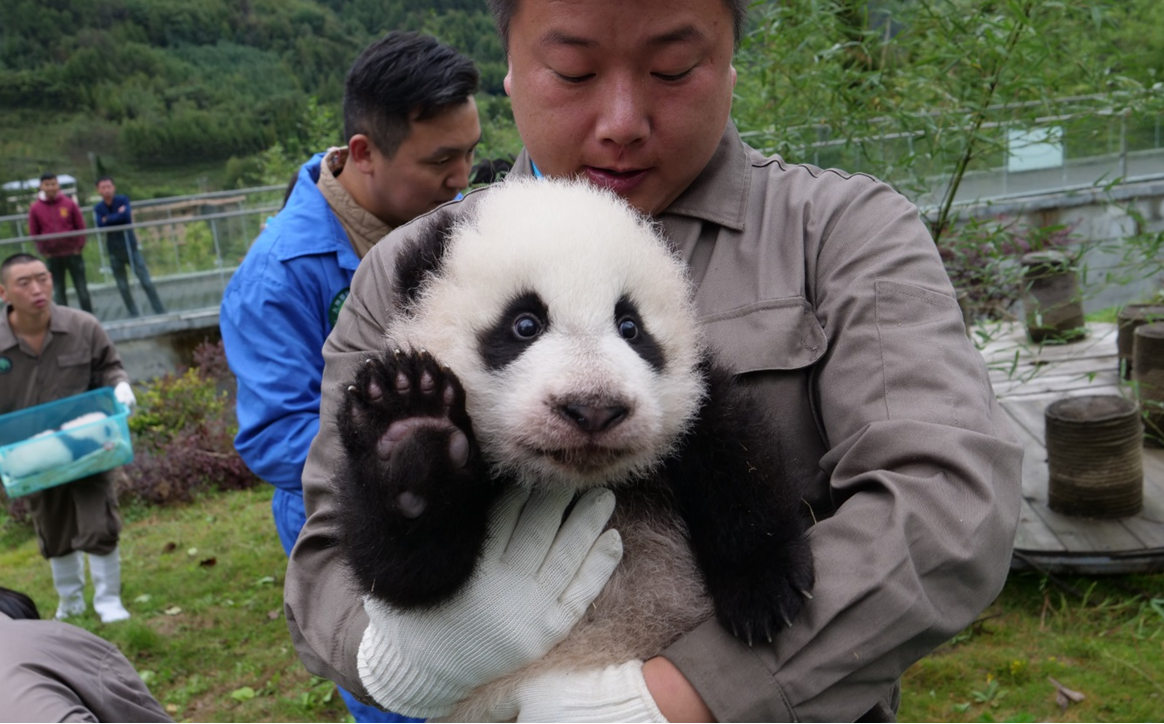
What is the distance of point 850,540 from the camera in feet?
4.68

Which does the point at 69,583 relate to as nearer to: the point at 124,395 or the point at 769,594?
the point at 124,395

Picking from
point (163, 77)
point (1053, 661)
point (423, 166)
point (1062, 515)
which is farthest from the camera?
point (163, 77)

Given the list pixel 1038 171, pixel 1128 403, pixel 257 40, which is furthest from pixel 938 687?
pixel 257 40

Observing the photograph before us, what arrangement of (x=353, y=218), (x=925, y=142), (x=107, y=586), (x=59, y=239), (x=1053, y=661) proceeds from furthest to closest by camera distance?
(x=59, y=239) → (x=107, y=586) → (x=1053, y=661) → (x=925, y=142) → (x=353, y=218)

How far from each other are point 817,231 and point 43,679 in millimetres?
2417

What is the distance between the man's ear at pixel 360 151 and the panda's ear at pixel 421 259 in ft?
6.13

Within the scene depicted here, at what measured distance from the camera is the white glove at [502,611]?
152 centimetres

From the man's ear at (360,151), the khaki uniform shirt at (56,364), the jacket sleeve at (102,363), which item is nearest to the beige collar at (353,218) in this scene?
the man's ear at (360,151)

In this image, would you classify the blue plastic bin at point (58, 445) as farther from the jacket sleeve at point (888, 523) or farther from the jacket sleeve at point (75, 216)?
the jacket sleeve at point (75, 216)

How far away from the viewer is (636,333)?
1.64 metres

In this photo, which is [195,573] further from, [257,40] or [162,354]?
[257,40]

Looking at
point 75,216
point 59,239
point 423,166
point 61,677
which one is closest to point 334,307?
point 423,166

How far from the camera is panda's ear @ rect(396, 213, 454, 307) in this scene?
171 centimetres

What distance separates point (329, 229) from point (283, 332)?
416 millimetres
